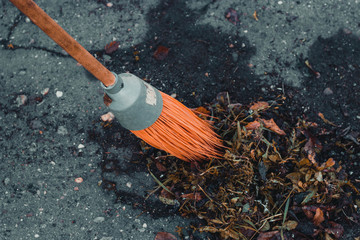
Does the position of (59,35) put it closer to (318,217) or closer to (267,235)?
(267,235)

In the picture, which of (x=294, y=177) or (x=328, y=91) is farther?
(x=328, y=91)

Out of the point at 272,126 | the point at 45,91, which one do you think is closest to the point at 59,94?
the point at 45,91

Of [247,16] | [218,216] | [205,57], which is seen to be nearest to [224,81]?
[205,57]

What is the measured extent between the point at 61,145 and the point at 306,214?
5.60 feet

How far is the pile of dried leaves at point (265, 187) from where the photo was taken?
185 centimetres

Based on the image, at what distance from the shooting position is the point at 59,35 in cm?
117

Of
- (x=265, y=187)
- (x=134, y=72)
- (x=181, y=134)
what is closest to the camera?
(x=181, y=134)

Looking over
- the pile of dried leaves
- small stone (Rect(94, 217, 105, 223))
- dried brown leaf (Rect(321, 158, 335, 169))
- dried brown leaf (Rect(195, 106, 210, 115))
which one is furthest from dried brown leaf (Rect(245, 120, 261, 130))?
small stone (Rect(94, 217, 105, 223))

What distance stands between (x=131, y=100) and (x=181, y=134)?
1.48 feet

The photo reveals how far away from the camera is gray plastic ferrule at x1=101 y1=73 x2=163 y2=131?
139 cm

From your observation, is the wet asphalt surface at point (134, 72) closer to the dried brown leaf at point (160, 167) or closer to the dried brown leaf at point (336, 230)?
the dried brown leaf at point (160, 167)

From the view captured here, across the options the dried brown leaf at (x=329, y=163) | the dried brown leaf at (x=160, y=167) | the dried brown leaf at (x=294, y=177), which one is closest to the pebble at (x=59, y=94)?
the dried brown leaf at (x=160, y=167)

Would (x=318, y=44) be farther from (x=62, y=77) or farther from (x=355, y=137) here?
(x=62, y=77)

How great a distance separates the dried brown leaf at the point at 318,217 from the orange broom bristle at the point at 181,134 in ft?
2.15
